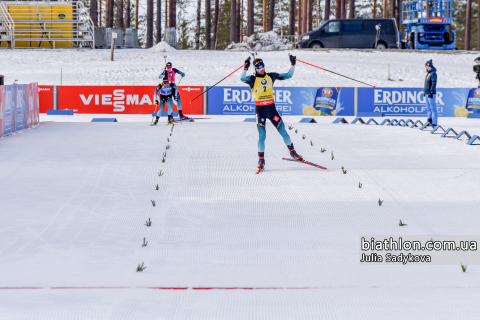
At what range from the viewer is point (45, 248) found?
5.64m

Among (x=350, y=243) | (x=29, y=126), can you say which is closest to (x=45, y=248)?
(x=350, y=243)

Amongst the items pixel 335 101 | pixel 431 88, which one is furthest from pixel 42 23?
pixel 431 88

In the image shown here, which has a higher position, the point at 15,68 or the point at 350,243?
the point at 15,68

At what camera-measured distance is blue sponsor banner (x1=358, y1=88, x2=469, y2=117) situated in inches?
866

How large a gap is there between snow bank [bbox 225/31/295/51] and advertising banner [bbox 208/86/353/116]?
1482cm

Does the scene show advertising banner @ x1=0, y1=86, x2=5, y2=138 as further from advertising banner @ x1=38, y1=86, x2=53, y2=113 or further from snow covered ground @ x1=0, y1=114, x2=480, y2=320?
advertising banner @ x1=38, y1=86, x2=53, y2=113

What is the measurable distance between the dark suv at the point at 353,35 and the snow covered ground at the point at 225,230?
77.7 feet

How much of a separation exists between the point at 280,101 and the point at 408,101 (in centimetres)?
473

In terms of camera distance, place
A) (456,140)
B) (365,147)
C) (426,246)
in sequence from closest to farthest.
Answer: (426,246), (365,147), (456,140)

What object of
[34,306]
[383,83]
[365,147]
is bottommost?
[34,306]

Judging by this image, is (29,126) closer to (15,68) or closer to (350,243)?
(350,243)

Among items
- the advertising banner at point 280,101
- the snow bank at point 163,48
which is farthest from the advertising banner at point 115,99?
the snow bank at point 163,48

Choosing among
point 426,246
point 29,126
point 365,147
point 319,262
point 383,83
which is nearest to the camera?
point 319,262

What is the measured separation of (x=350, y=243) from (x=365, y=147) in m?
6.95
